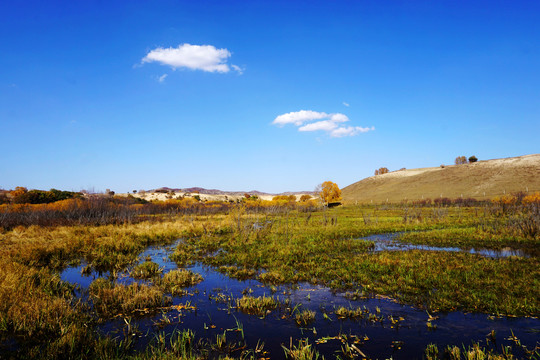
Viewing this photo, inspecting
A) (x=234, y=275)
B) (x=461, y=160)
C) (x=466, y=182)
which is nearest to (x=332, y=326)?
(x=234, y=275)

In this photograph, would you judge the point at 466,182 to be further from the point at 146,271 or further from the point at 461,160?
the point at 146,271

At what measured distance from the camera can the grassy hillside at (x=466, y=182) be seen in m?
79.4

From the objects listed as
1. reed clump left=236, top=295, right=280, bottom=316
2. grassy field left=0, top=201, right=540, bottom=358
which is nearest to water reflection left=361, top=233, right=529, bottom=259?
grassy field left=0, top=201, right=540, bottom=358

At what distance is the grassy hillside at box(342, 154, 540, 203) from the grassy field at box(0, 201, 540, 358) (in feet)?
238

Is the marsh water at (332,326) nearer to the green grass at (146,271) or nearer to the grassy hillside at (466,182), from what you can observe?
the green grass at (146,271)

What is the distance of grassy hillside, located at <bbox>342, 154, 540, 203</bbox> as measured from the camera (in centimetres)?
7944

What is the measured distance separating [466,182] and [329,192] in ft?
155

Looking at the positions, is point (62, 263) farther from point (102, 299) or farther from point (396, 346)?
point (396, 346)

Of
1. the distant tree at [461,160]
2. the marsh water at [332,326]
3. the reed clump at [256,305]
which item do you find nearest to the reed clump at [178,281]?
the marsh water at [332,326]

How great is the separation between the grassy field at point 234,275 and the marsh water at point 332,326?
15.9 inches

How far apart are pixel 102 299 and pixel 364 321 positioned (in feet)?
26.0

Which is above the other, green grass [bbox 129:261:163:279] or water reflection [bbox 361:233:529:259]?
green grass [bbox 129:261:163:279]

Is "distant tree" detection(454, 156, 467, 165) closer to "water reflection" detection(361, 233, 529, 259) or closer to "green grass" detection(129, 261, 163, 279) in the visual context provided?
"water reflection" detection(361, 233, 529, 259)

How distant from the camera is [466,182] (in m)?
92.1
